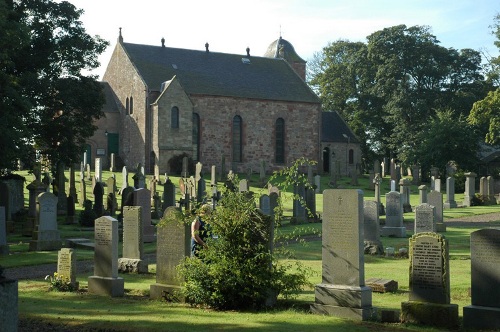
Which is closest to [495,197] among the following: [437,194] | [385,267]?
[437,194]

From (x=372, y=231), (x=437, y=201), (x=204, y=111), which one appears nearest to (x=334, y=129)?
(x=204, y=111)

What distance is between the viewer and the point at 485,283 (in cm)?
1019

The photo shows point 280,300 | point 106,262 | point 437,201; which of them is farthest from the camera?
point 437,201

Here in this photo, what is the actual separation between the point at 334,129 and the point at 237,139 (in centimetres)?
1208

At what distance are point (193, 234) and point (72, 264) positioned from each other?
2.66 metres

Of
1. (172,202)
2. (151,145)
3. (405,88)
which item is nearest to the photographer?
(172,202)

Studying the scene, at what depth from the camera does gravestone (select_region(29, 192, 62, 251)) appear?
842 inches

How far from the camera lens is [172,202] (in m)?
29.0

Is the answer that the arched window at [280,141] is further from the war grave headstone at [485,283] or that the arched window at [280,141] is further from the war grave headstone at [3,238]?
the war grave headstone at [485,283]

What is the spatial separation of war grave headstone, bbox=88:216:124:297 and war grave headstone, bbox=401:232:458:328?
552 cm

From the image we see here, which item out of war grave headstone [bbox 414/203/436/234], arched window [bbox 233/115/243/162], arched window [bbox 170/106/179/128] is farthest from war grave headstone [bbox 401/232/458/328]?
arched window [bbox 233/115/243/162]

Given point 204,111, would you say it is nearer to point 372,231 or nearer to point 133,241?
point 372,231

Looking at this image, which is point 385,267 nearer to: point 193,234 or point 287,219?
point 193,234

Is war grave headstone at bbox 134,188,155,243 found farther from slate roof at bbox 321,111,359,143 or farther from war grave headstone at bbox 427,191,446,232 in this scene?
slate roof at bbox 321,111,359,143
